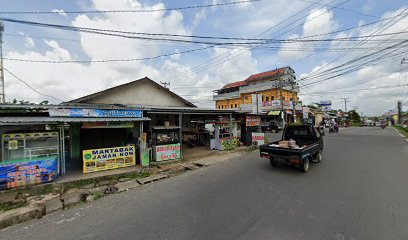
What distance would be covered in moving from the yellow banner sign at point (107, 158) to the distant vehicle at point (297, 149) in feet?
22.5

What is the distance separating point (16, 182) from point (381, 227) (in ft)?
36.5

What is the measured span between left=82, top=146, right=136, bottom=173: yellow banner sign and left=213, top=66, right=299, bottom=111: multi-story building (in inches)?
847

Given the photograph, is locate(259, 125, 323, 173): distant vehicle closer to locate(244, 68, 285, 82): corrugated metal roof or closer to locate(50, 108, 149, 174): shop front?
locate(50, 108, 149, 174): shop front

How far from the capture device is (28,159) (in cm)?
741

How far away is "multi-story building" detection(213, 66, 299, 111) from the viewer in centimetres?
3164

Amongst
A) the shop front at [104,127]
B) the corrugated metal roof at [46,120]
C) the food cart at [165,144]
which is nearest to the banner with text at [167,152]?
the food cart at [165,144]

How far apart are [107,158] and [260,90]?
3087cm

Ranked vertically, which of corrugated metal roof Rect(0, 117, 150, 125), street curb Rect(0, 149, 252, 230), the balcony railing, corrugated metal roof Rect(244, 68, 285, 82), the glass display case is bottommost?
street curb Rect(0, 149, 252, 230)

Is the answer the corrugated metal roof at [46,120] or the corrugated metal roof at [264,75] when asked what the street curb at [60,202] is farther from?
the corrugated metal roof at [264,75]

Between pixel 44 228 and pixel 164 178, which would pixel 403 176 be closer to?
pixel 164 178

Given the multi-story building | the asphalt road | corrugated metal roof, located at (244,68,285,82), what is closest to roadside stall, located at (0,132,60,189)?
the asphalt road

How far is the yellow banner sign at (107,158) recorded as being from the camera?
8312 millimetres

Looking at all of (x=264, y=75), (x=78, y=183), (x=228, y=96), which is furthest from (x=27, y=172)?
(x=264, y=75)

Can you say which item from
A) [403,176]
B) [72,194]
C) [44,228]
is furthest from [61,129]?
[403,176]
